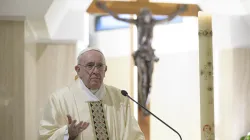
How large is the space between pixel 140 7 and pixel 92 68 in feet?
9.32

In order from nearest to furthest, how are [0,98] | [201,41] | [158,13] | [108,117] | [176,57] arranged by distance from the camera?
[201,41]
[108,117]
[0,98]
[158,13]
[176,57]

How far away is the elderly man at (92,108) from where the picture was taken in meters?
2.85

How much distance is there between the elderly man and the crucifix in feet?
8.15

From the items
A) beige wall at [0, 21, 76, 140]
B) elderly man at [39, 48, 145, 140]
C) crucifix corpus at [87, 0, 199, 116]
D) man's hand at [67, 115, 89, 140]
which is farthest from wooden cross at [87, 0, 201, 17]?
man's hand at [67, 115, 89, 140]

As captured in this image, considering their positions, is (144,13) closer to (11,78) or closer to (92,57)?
(11,78)

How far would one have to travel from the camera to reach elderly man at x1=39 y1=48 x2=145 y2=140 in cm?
285

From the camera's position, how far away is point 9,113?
4.21 meters

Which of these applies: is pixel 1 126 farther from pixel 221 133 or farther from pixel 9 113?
pixel 221 133

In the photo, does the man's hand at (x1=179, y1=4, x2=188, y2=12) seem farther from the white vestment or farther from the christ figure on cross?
the white vestment

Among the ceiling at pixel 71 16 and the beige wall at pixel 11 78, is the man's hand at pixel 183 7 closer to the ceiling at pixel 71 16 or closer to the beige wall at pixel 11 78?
the ceiling at pixel 71 16

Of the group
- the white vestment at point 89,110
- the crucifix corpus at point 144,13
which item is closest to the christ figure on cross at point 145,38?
the crucifix corpus at point 144,13

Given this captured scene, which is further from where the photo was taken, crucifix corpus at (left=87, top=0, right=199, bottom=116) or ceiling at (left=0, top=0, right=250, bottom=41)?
crucifix corpus at (left=87, top=0, right=199, bottom=116)

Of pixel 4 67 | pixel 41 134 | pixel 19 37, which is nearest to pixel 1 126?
pixel 4 67

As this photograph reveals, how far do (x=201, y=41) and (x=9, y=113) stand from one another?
211 cm
